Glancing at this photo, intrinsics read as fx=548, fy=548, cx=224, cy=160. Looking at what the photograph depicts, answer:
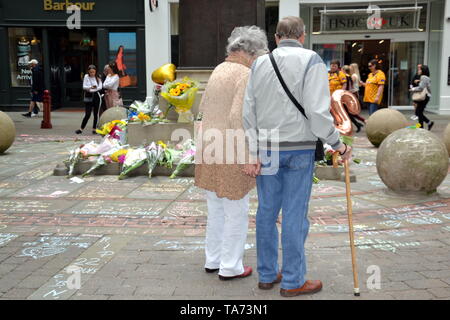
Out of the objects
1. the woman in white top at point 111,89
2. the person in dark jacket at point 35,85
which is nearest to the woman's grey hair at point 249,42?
the woman in white top at point 111,89

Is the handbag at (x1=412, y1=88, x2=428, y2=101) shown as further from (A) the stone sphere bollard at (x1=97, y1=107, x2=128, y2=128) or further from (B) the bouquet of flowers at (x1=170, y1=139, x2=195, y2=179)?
(B) the bouquet of flowers at (x1=170, y1=139, x2=195, y2=179)

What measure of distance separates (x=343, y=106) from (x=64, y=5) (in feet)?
56.2

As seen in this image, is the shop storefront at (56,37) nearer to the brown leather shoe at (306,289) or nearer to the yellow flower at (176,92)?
the yellow flower at (176,92)

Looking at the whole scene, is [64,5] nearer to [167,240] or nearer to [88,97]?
[88,97]

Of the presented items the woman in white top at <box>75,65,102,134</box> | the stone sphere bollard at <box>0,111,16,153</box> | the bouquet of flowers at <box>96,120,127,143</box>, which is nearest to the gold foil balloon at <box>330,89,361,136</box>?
the bouquet of flowers at <box>96,120,127,143</box>

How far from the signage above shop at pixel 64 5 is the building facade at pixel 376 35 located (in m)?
2.29

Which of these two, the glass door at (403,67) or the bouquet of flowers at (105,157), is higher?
the glass door at (403,67)

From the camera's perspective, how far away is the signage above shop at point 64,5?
790 inches

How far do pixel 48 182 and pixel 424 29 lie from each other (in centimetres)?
1661

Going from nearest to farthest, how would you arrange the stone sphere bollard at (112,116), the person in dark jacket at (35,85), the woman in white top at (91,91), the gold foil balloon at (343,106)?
1. the gold foil balloon at (343,106)
2. the stone sphere bollard at (112,116)
3. the woman in white top at (91,91)
4. the person in dark jacket at (35,85)

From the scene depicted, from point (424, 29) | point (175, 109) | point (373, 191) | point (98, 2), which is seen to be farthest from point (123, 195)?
point (424, 29)

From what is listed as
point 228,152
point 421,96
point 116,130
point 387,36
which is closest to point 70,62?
point 387,36
